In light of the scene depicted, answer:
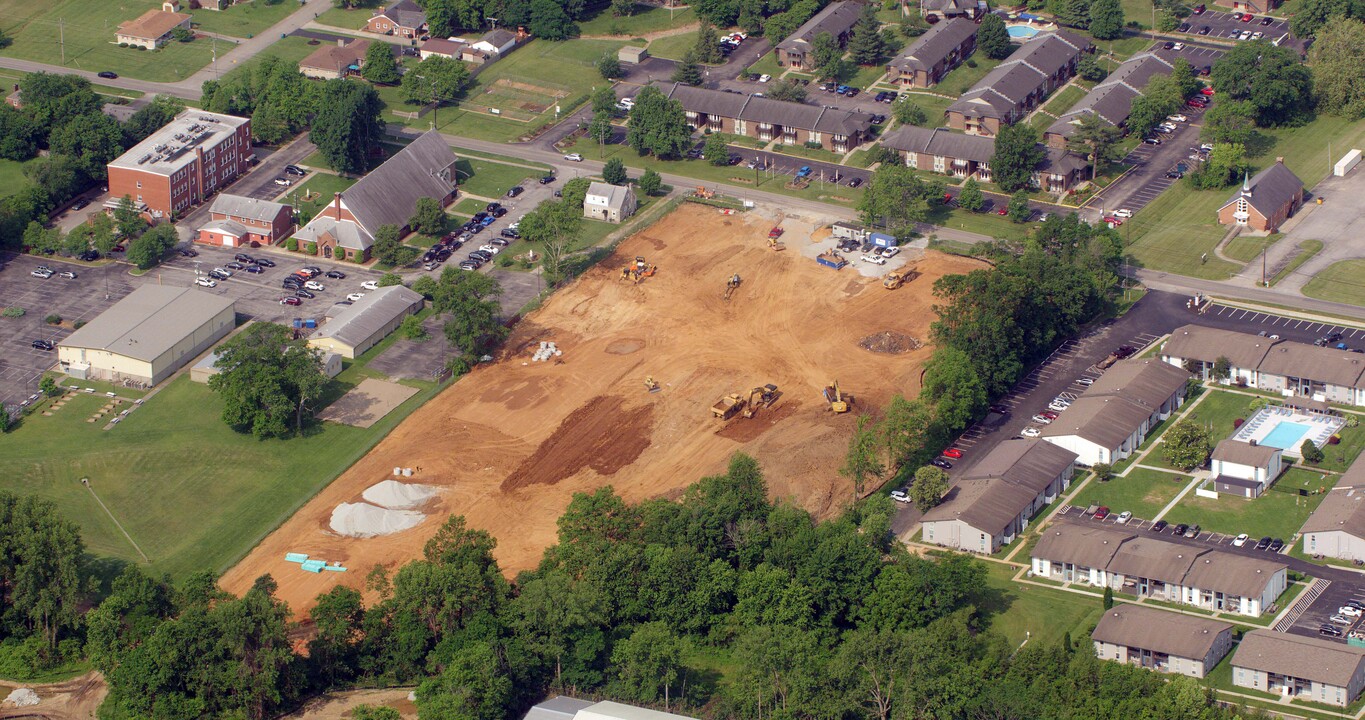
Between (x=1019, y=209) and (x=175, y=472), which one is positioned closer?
(x=175, y=472)

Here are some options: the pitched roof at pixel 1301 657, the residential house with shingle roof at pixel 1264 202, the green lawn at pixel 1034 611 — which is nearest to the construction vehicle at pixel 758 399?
the green lawn at pixel 1034 611

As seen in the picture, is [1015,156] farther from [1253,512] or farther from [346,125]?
[346,125]

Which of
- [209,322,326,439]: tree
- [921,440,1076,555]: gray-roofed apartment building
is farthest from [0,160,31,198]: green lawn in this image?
[921,440,1076,555]: gray-roofed apartment building

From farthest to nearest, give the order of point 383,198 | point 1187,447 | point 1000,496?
point 383,198, point 1187,447, point 1000,496

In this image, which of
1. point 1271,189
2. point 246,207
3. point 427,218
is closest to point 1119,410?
point 1271,189

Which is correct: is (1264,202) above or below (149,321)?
above

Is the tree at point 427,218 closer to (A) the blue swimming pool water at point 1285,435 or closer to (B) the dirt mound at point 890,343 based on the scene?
(B) the dirt mound at point 890,343

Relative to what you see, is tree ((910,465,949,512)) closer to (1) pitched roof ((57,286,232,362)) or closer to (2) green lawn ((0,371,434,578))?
(2) green lawn ((0,371,434,578))

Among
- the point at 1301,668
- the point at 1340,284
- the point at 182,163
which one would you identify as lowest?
the point at 182,163
